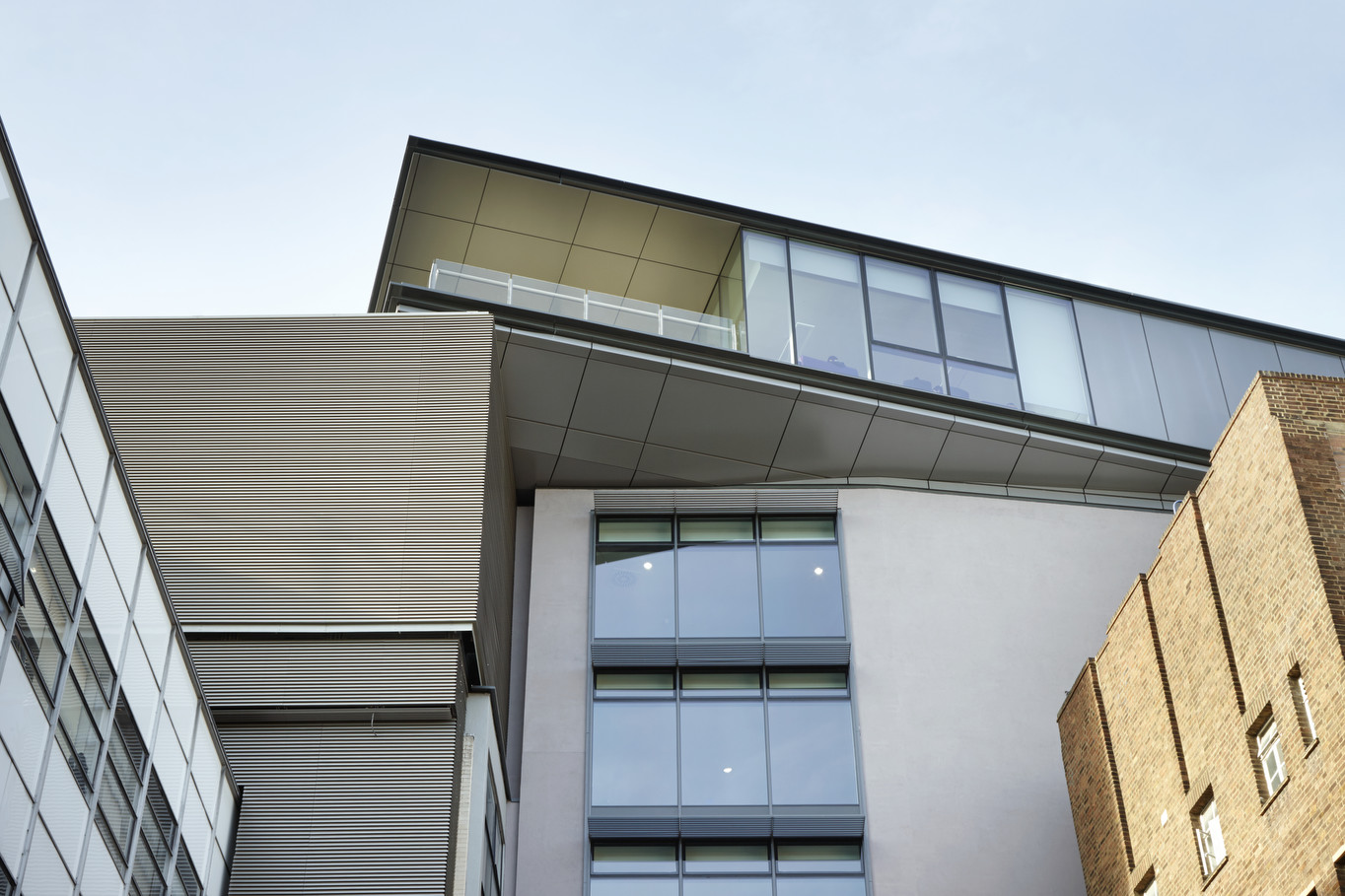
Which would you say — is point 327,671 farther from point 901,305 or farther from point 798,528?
point 901,305

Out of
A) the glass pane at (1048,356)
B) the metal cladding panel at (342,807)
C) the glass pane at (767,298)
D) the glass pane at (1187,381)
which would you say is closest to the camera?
the metal cladding panel at (342,807)

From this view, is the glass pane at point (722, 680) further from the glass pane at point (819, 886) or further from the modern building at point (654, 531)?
the glass pane at point (819, 886)

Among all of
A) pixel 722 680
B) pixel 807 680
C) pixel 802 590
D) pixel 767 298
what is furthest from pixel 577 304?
pixel 807 680

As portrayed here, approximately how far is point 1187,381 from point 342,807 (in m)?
22.2

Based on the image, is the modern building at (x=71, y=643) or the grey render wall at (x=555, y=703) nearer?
the modern building at (x=71, y=643)

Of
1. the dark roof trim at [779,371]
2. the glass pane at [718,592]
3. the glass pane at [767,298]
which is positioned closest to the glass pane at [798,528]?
the glass pane at [718,592]

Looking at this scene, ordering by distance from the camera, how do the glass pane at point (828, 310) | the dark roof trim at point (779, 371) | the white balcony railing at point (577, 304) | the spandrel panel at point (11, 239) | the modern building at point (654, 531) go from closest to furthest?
the spandrel panel at point (11, 239) < the modern building at point (654, 531) < the dark roof trim at point (779, 371) < the white balcony railing at point (577, 304) < the glass pane at point (828, 310)

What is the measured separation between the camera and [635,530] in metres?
29.7

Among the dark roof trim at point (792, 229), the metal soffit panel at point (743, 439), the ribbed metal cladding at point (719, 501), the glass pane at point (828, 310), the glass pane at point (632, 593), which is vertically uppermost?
the dark roof trim at point (792, 229)

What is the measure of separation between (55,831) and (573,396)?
56.3ft

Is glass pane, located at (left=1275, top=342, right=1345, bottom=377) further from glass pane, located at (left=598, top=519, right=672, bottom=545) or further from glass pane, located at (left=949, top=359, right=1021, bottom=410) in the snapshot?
glass pane, located at (left=598, top=519, right=672, bottom=545)

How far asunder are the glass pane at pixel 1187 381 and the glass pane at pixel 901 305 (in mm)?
5715

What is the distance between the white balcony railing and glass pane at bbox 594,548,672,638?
184 inches

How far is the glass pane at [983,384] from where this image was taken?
1206 inches
